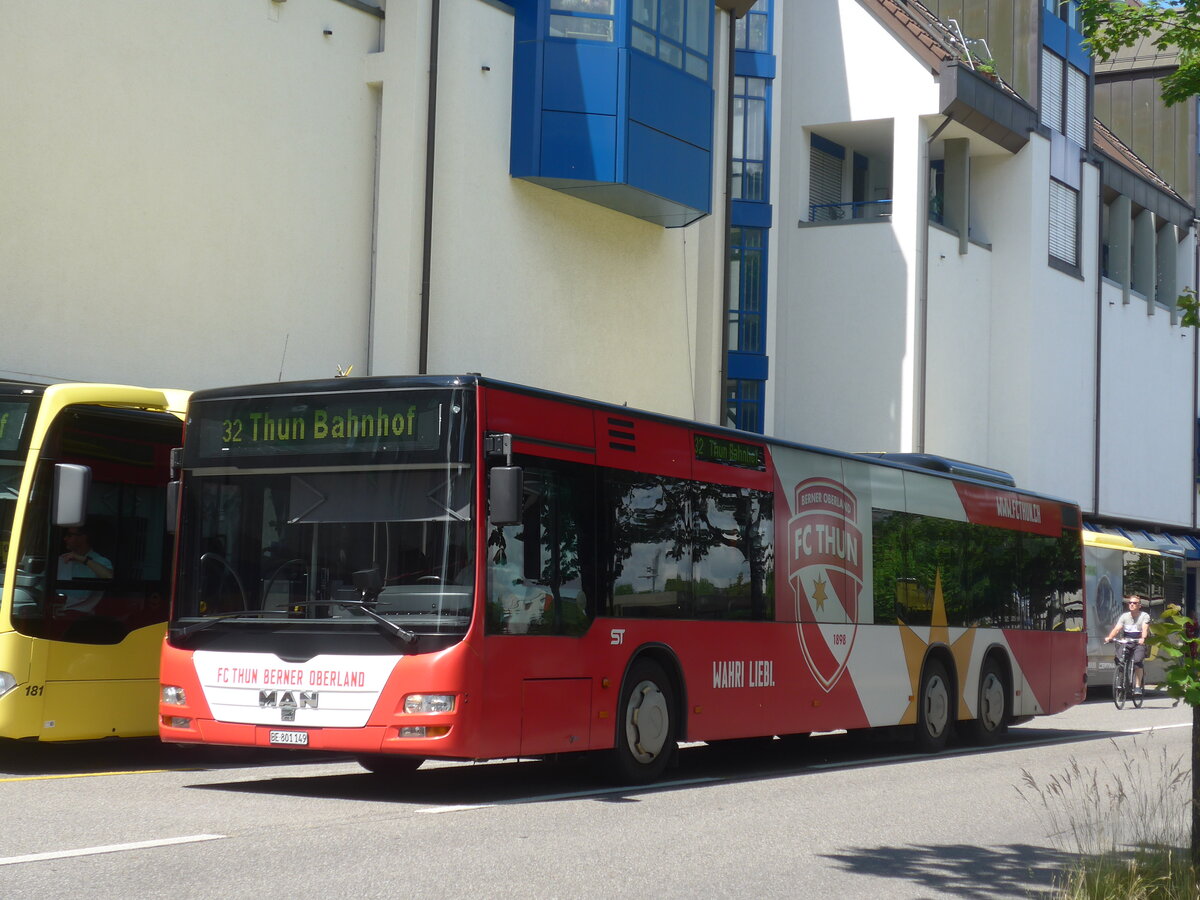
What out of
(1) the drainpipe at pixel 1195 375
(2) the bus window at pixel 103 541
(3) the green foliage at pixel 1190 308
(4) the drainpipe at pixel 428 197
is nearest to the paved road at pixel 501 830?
(2) the bus window at pixel 103 541

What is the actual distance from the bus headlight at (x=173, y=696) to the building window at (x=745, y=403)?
23.7 meters

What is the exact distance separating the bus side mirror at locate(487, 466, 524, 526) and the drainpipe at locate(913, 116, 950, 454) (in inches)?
1039

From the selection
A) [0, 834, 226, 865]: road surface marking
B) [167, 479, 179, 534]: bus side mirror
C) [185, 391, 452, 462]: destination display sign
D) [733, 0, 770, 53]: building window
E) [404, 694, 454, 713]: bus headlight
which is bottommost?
[0, 834, 226, 865]: road surface marking

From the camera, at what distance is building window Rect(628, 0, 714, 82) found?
24031 millimetres

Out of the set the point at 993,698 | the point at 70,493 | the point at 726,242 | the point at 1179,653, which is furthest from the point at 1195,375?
the point at 1179,653

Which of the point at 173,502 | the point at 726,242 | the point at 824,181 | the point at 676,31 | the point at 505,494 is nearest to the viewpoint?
the point at 505,494

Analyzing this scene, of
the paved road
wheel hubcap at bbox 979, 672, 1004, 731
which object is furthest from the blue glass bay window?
the paved road

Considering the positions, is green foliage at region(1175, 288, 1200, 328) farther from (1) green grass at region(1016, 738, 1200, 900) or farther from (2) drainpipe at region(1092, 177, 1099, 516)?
(2) drainpipe at region(1092, 177, 1099, 516)

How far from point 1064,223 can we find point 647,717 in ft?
107

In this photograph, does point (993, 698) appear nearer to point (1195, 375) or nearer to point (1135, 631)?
point (1135, 631)

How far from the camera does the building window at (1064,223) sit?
4071cm

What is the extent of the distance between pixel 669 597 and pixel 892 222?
25.3 m

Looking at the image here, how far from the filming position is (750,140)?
35844 mm

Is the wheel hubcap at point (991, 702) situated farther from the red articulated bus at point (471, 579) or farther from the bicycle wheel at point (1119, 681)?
the bicycle wheel at point (1119, 681)
